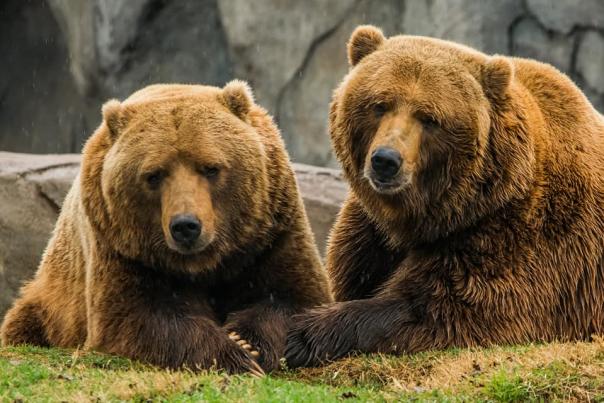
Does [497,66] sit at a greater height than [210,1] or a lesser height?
greater

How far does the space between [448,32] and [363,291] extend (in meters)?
6.48

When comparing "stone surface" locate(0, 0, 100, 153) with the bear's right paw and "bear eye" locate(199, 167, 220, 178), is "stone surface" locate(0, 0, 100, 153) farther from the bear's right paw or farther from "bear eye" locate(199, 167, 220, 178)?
→ the bear's right paw

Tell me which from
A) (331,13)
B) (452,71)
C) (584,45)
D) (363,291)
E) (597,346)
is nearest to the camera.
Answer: (597,346)

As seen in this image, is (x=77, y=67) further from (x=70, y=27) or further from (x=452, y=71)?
(x=452, y=71)

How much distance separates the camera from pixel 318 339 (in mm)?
7176

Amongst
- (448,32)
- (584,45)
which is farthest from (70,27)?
(584,45)

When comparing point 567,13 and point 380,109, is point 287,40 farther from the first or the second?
point 380,109

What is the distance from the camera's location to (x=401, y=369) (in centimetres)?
687

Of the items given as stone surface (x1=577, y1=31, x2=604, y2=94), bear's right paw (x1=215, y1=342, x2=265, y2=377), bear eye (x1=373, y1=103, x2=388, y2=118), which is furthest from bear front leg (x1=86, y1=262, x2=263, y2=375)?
stone surface (x1=577, y1=31, x2=604, y2=94)

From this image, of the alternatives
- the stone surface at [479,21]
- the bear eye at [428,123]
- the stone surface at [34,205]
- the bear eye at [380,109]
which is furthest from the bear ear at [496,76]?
the stone surface at [479,21]

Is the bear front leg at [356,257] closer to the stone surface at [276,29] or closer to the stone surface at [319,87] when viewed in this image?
the stone surface at [319,87]

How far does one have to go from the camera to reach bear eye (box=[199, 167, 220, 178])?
23.0 feet

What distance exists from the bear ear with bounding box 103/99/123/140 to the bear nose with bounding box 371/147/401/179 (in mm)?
1569

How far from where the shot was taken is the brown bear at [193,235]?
22.7 feet
